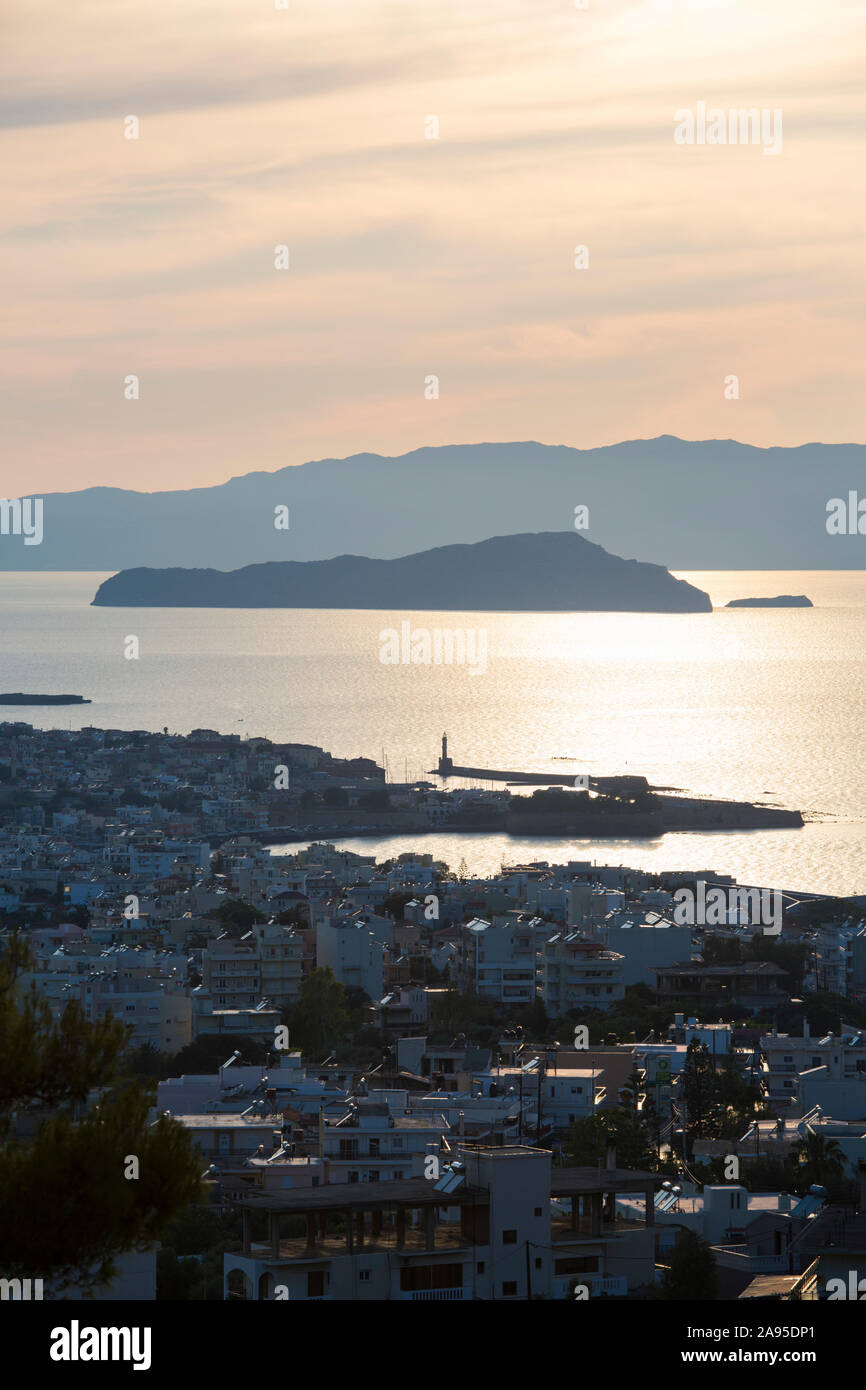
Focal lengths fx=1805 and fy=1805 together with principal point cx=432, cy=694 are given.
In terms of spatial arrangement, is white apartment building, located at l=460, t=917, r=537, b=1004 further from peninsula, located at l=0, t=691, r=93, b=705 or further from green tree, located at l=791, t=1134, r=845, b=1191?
peninsula, located at l=0, t=691, r=93, b=705

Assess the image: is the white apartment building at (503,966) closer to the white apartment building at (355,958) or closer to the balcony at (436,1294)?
the white apartment building at (355,958)

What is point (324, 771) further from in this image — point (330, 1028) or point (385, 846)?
point (330, 1028)

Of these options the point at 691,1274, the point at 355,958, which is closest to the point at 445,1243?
the point at 691,1274

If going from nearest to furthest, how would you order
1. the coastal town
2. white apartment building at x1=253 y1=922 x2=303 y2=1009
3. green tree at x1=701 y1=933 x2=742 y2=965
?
the coastal town < white apartment building at x1=253 y1=922 x2=303 y2=1009 < green tree at x1=701 y1=933 x2=742 y2=965

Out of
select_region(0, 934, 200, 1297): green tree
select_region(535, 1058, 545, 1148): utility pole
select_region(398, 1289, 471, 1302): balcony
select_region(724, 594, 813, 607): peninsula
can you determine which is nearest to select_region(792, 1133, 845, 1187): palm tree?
select_region(535, 1058, 545, 1148): utility pole

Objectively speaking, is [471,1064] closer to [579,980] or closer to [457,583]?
[579,980]

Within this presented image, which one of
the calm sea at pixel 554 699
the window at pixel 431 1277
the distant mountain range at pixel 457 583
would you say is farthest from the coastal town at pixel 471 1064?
the distant mountain range at pixel 457 583

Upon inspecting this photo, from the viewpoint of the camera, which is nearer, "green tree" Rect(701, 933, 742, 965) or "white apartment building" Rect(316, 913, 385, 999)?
"white apartment building" Rect(316, 913, 385, 999)
